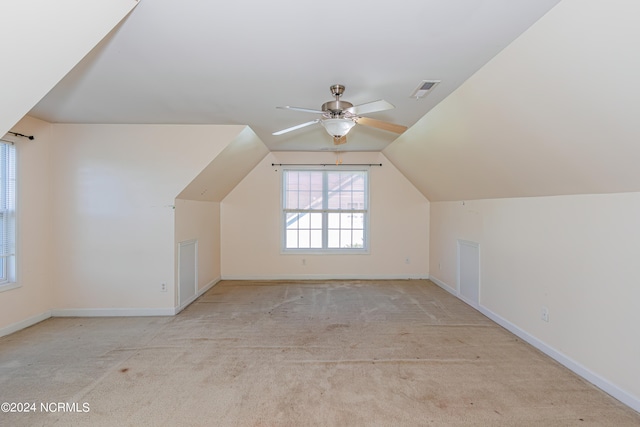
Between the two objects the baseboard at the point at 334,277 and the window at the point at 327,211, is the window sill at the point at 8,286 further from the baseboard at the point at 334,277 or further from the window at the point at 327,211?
the window at the point at 327,211

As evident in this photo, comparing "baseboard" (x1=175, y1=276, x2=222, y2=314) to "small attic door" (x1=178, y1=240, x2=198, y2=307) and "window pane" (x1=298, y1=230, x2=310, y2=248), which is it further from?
"window pane" (x1=298, y1=230, x2=310, y2=248)

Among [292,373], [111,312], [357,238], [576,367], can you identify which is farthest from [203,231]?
[576,367]

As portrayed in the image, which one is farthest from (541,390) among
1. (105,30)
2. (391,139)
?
(105,30)

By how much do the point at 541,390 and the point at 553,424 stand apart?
1.26ft

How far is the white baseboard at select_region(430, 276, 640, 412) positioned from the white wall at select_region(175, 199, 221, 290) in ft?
13.1

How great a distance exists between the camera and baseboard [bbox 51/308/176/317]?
3750 mm

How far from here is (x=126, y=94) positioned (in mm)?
2760

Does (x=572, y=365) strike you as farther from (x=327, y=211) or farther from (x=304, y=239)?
(x=304, y=239)

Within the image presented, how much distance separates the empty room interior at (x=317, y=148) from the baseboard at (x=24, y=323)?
7 centimetres

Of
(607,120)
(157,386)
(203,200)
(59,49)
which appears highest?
(59,49)

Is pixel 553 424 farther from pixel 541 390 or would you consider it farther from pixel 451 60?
pixel 451 60

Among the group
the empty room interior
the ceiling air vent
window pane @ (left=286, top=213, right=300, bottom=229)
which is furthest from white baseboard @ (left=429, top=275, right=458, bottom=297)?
the ceiling air vent

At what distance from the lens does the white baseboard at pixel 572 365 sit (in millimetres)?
2076

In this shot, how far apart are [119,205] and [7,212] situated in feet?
3.32
